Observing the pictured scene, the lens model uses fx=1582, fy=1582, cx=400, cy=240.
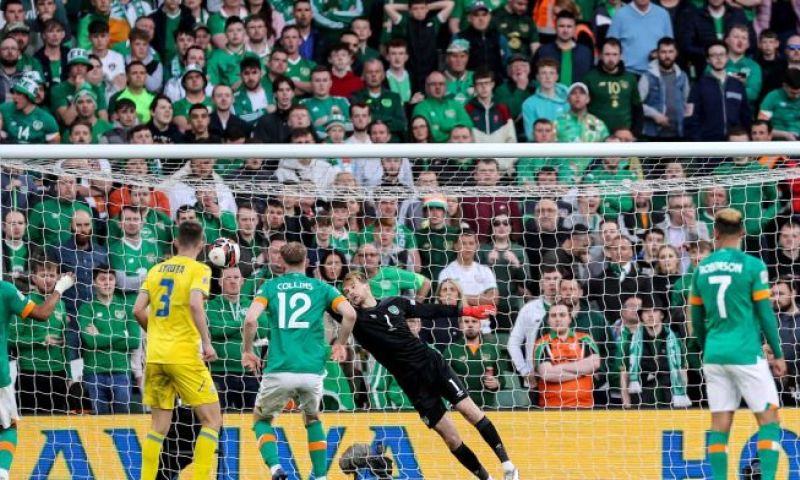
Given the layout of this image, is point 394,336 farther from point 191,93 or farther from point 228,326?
point 191,93

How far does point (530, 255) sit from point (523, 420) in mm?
1479

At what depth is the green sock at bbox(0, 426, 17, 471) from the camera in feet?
36.6

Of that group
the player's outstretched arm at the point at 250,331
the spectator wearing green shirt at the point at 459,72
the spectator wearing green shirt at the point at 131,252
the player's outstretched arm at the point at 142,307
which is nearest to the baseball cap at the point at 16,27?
the spectator wearing green shirt at the point at 131,252

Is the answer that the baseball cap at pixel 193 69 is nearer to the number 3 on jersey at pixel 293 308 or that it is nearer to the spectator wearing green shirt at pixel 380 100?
the spectator wearing green shirt at pixel 380 100

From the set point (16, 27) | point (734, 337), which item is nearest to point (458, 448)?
point (734, 337)

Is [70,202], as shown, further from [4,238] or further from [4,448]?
[4,448]

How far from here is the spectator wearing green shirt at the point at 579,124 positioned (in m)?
15.3

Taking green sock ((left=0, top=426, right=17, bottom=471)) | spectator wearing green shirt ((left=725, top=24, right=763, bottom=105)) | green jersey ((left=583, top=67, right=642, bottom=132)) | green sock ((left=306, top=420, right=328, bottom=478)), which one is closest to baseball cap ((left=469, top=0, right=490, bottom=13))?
green jersey ((left=583, top=67, right=642, bottom=132))

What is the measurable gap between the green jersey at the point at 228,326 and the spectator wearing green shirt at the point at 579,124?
4160 mm

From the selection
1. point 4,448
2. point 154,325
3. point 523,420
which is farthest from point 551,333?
point 4,448

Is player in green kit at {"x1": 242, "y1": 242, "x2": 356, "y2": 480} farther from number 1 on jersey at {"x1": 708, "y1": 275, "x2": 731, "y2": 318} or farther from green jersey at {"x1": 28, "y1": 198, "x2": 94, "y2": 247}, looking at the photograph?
number 1 on jersey at {"x1": 708, "y1": 275, "x2": 731, "y2": 318}

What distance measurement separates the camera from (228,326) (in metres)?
12.6

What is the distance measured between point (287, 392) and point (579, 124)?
532 cm

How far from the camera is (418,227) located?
13211mm
